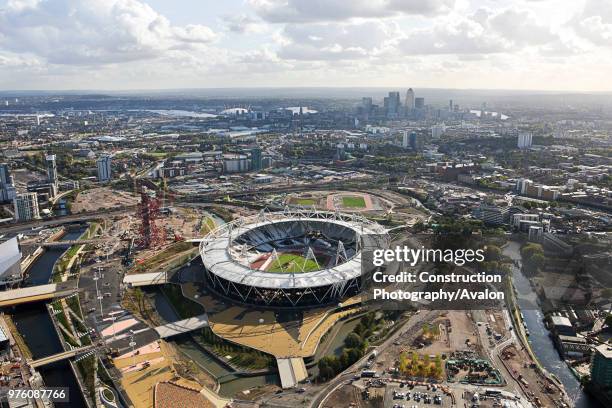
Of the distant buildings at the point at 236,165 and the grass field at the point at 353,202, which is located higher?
the distant buildings at the point at 236,165

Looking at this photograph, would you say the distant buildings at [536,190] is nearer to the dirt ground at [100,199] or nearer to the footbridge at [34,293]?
the dirt ground at [100,199]

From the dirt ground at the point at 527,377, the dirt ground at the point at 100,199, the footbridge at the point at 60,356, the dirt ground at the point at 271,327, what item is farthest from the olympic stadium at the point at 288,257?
the dirt ground at the point at 100,199

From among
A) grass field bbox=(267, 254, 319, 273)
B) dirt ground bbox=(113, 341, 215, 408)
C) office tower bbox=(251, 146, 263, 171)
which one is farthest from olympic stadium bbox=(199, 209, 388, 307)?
office tower bbox=(251, 146, 263, 171)

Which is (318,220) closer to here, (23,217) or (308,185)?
(308,185)

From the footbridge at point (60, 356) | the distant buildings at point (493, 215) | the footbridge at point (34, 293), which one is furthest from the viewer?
the distant buildings at point (493, 215)

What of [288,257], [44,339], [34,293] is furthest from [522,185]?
[44,339]

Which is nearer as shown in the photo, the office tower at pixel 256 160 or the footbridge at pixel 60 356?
the footbridge at pixel 60 356
